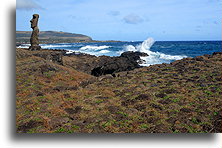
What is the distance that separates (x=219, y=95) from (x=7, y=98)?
7.87 metres

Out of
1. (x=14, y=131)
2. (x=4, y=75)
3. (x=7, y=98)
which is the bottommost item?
(x=14, y=131)

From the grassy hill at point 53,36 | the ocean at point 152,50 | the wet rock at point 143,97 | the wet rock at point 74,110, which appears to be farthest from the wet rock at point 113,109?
the ocean at point 152,50

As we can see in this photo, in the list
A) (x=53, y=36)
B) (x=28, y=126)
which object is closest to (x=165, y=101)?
(x=28, y=126)

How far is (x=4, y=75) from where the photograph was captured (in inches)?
252

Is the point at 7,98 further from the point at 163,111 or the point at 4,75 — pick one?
the point at 163,111

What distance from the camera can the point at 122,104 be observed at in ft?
25.2

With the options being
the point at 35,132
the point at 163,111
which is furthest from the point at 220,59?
the point at 35,132

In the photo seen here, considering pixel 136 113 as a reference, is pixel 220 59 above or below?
above

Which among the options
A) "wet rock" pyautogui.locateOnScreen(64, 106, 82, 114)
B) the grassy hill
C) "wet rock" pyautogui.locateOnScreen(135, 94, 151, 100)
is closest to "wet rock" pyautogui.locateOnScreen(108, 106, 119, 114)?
"wet rock" pyautogui.locateOnScreen(64, 106, 82, 114)

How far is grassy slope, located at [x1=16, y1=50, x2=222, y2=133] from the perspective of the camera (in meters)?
5.80

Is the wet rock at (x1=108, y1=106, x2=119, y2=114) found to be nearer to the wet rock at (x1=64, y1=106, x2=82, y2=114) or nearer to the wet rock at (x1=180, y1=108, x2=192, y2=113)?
the wet rock at (x1=64, y1=106, x2=82, y2=114)

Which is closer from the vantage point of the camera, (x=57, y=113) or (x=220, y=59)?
(x=57, y=113)

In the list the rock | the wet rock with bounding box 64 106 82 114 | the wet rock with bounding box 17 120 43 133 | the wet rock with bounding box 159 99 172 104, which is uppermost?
the rock

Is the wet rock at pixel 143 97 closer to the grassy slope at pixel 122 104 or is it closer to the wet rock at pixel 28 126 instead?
the grassy slope at pixel 122 104
